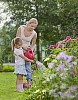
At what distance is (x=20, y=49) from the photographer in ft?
25.6

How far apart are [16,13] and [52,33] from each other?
9.89ft

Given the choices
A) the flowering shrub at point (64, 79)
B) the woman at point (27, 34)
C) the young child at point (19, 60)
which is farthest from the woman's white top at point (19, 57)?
the flowering shrub at point (64, 79)

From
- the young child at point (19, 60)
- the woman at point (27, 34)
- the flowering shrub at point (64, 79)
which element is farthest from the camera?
the woman at point (27, 34)

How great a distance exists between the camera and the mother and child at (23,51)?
7.77m

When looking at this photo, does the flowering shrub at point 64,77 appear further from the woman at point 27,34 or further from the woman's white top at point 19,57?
the woman at point 27,34

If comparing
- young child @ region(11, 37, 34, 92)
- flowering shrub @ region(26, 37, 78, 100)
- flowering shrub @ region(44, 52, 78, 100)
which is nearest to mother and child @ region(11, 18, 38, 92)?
young child @ region(11, 37, 34, 92)

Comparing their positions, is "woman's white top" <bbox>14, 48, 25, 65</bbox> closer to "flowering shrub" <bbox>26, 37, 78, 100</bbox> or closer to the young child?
the young child

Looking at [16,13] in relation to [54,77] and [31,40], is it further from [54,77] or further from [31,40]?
[54,77]

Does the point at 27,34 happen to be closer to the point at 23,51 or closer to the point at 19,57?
the point at 23,51

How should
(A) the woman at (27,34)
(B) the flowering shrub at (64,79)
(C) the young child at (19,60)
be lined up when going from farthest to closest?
(A) the woman at (27,34) < (C) the young child at (19,60) < (B) the flowering shrub at (64,79)

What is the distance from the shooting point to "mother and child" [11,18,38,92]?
7.77 m

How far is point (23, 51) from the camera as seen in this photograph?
795 cm

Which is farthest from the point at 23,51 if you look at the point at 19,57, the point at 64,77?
the point at 64,77

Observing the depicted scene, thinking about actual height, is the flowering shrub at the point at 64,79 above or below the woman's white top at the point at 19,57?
above
